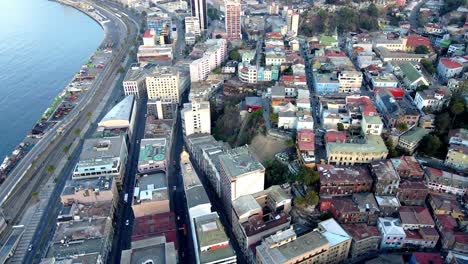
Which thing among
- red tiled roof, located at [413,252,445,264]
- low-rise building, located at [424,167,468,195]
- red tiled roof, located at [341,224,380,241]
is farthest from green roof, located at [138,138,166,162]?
low-rise building, located at [424,167,468,195]

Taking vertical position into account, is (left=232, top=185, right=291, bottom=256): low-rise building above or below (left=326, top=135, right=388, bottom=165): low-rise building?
below

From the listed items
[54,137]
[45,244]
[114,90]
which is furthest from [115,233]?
[114,90]

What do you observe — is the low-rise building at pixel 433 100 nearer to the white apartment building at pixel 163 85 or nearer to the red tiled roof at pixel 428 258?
the red tiled roof at pixel 428 258

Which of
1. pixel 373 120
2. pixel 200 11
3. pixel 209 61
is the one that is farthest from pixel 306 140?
pixel 200 11

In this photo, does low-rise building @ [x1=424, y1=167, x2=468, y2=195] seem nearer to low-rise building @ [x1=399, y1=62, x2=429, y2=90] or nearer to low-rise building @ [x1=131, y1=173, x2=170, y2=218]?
low-rise building @ [x1=399, y1=62, x2=429, y2=90]

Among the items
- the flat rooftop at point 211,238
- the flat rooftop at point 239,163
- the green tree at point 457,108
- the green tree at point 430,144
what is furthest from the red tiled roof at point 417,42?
the flat rooftop at point 211,238

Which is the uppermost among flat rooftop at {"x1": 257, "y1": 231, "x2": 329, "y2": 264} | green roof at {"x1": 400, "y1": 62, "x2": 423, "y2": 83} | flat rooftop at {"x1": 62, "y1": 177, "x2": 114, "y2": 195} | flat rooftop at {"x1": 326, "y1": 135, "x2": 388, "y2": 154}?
green roof at {"x1": 400, "y1": 62, "x2": 423, "y2": 83}

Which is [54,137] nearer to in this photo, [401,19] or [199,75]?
[199,75]
